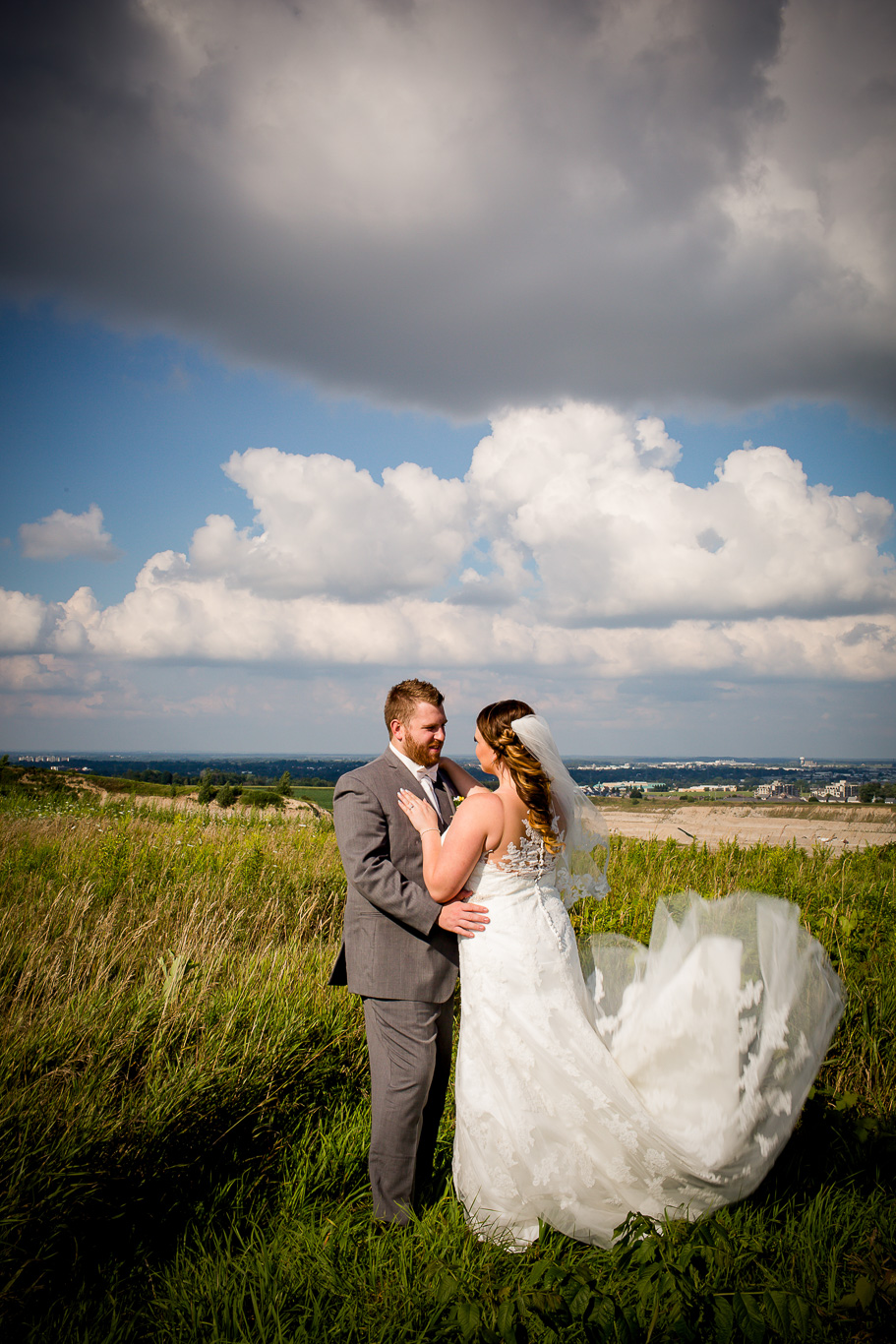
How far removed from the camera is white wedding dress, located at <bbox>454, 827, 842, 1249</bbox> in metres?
2.84

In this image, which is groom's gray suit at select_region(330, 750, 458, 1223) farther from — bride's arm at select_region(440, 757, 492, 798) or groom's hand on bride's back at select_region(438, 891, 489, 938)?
bride's arm at select_region(440, 757, 492, 798)

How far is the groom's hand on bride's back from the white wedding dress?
0.14 feet

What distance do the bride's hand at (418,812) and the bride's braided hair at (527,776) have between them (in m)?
0.42

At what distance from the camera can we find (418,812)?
10.8ft

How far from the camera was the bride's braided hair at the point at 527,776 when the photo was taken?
10.5ft

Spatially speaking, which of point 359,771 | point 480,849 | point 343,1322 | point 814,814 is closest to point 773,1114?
point 480,849

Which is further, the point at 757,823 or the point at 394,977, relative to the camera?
the point at 757,823

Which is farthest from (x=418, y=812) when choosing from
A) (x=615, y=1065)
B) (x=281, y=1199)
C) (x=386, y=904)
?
(x=281, y=1199)

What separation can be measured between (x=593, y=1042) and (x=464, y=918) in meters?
0.74

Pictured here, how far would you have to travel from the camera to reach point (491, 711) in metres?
3.44

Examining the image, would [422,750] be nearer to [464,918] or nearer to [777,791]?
[464,918]

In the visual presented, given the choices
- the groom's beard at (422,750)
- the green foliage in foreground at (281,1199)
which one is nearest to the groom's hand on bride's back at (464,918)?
the groom's beard at (422,750)

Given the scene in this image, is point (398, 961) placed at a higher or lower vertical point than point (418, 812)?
lower

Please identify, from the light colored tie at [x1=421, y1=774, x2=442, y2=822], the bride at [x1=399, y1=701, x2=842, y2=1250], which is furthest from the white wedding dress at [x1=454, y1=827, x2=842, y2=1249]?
the light colored tie at [x1=421, y1=774, x2=442, y2=822]
